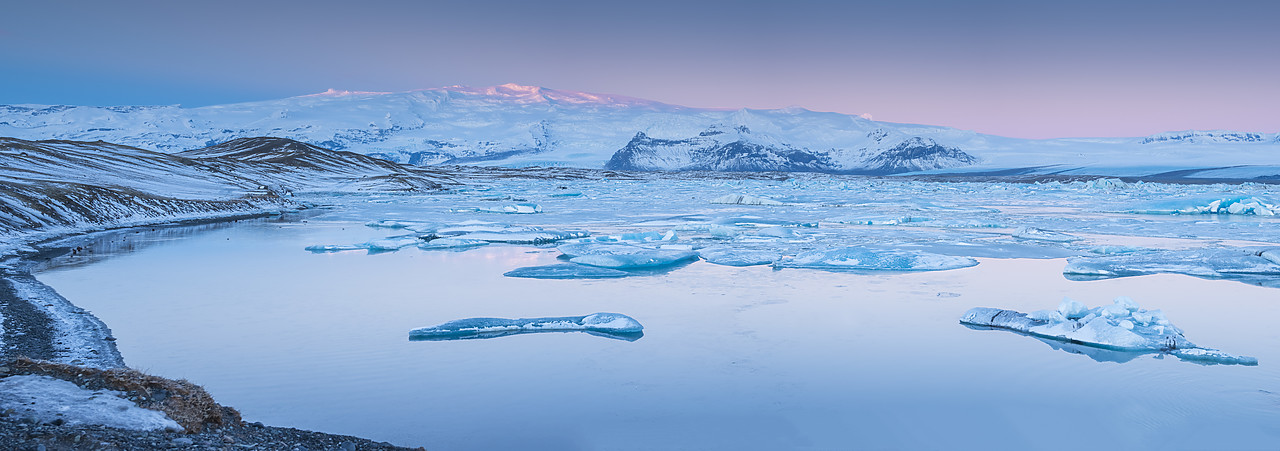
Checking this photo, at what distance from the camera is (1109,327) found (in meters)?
7.19

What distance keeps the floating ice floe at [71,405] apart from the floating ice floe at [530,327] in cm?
333

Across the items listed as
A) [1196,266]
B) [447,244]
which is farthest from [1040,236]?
[447,244]

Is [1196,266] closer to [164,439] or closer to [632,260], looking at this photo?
[632,260]

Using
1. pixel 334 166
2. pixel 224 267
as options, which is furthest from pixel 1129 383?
pixel 334 166

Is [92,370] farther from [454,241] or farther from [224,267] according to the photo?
[454,241]

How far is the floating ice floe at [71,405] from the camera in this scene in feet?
12.5

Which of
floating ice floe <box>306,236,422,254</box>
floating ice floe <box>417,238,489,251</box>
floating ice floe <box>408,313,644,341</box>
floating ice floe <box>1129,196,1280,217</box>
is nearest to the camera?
floating ice floe <box>408,313,644,341</box>

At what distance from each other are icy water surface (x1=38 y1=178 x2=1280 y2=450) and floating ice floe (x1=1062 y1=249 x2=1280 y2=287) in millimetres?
59

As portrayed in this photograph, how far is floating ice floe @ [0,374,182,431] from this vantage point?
380cm

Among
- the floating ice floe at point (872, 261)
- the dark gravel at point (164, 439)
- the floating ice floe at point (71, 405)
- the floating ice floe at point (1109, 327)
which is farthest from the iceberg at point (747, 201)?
the floating ice floe at point (71, 405)

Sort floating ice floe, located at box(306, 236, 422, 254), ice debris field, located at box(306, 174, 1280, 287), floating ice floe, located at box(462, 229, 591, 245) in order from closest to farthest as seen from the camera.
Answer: ice debris field, located at box(306, 174, 1280, 287) → floating ice floe, located at box(306, 236, 422, 254) → floating ice floe, located at box(462, 229, 591, 245)

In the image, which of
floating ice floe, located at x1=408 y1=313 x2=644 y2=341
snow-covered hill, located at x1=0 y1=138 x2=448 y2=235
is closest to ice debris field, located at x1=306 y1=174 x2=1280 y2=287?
floating ice floe, located at x1=408 y1=313 x2=644 y2=341

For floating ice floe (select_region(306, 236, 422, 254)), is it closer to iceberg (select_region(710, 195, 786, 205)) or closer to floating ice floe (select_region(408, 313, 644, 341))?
floating ice floe (select_region(408, 313, 644, 341))

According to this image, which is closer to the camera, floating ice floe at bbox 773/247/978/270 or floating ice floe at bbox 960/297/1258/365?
floating ice floe at bbox 960/297/1258/365
